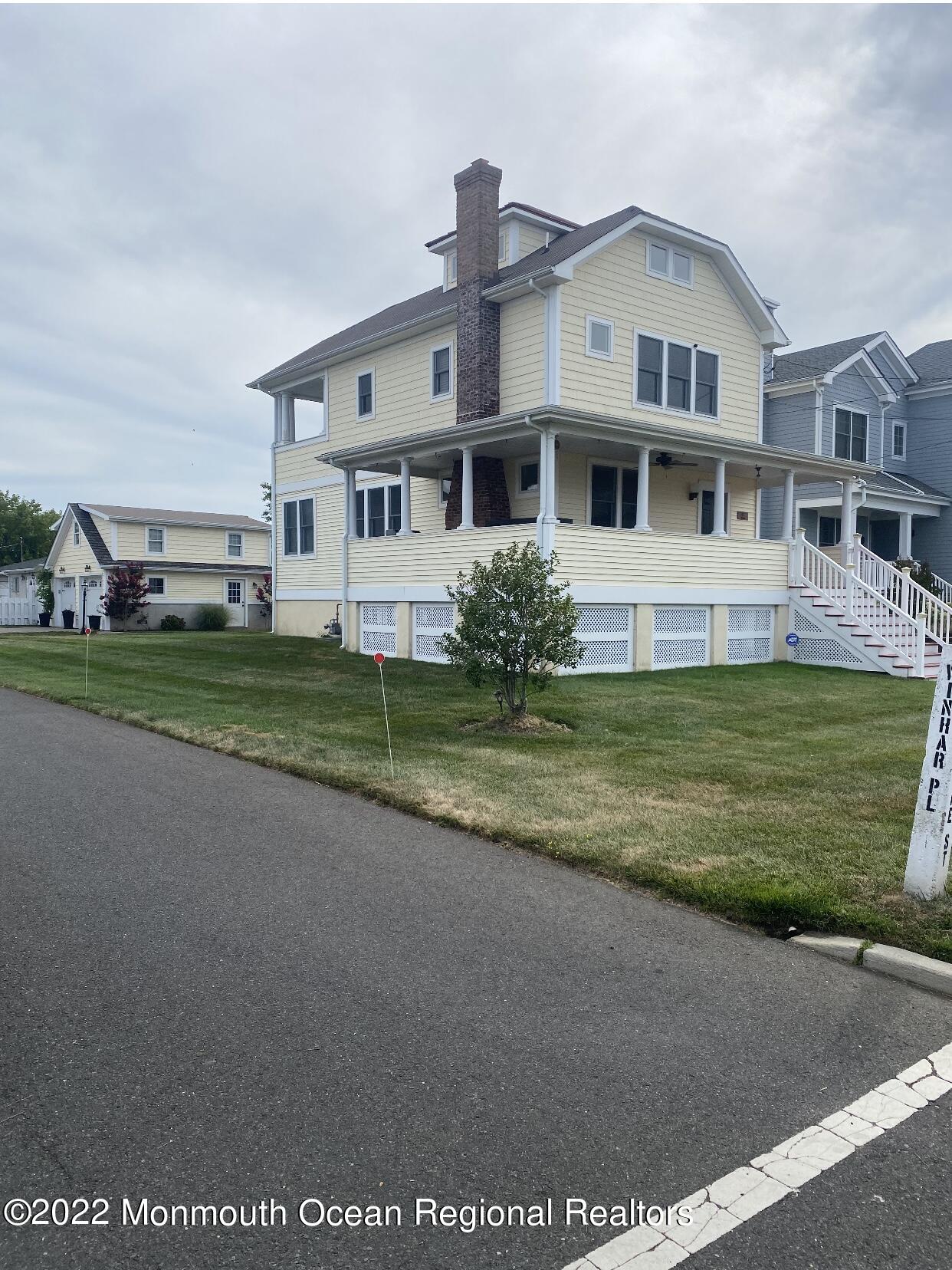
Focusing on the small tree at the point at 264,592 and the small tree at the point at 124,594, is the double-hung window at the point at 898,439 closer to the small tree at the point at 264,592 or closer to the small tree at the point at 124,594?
the small tree at the point at 264,592

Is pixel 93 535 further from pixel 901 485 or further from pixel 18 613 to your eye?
pixel 901 485

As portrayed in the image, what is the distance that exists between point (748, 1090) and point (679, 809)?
395 centimetres

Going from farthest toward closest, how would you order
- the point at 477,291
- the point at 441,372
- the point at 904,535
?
the point at 904,535 → the point at 441,372 → the point at 477,291

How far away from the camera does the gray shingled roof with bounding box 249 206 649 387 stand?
64.5 ft

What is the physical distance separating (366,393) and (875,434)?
54.2 ft

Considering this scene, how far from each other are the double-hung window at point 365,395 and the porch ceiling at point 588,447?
2831 mm

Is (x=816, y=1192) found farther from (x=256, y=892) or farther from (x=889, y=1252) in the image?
(x=256, y=892)

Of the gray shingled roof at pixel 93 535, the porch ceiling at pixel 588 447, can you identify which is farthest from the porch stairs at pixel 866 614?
the gray shingled roof at pixel 93 535

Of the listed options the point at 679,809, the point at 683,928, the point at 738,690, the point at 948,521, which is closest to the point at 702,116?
the point at 738,690

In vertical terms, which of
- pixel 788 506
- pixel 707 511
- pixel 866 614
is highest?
pixel 707 511

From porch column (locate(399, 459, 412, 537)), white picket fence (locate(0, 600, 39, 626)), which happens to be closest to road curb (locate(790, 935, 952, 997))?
porch column (locate(399, 459, 412, 537))

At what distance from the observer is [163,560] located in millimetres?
42094

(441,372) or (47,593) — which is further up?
(441,372)

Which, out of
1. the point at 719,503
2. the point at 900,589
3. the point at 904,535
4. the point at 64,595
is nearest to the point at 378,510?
the point at 719,503
